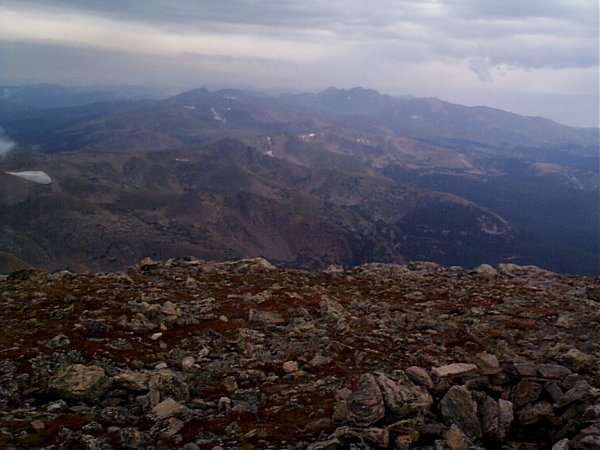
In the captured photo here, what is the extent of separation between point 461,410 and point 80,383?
12684 millimetres

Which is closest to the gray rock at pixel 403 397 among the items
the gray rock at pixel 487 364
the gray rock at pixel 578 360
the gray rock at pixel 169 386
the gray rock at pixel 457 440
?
the gray rock at pixel 457 440

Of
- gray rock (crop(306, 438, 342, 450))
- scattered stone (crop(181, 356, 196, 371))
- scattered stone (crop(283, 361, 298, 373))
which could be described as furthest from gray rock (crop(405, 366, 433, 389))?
scattered stone (crop(181, 356, 196, 371))

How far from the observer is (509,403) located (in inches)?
597

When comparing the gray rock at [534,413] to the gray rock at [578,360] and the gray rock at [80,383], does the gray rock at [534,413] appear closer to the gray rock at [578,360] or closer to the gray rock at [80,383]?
the gray rock at [578,360]

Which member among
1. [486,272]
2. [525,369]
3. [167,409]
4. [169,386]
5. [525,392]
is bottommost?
[486,272]

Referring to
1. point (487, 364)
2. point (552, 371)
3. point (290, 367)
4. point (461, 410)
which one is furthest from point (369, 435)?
point (552, 371)

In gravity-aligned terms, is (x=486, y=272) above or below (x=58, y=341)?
below

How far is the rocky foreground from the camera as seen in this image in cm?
1409

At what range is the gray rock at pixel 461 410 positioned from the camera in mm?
13992

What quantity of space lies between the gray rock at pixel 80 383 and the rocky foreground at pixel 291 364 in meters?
0.05

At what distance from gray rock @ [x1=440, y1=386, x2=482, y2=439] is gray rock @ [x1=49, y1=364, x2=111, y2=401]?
11476 mm

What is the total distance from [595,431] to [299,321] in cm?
1684

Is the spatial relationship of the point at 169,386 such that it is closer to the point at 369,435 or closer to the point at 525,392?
the point at 369,435

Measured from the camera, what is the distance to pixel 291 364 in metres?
20.5
